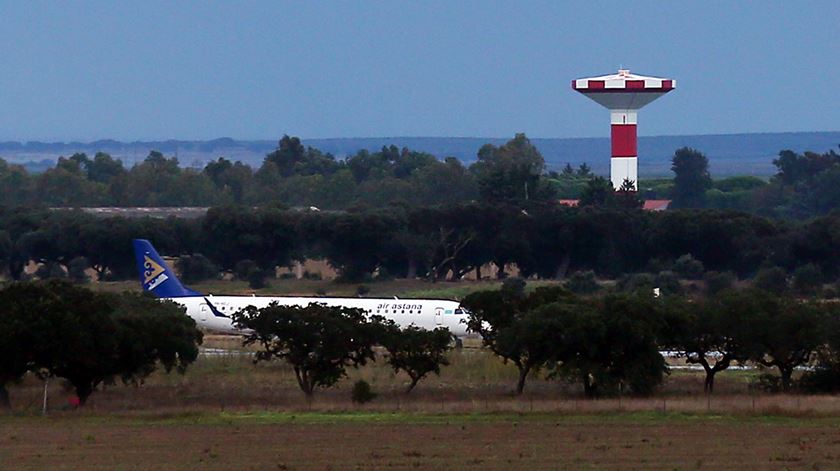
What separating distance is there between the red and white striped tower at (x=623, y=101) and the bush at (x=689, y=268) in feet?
103

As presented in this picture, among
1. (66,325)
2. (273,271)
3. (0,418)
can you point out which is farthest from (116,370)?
(273,271)

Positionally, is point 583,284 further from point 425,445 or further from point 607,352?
point 425,445

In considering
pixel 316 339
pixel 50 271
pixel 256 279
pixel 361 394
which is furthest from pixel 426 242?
pixel 361 394

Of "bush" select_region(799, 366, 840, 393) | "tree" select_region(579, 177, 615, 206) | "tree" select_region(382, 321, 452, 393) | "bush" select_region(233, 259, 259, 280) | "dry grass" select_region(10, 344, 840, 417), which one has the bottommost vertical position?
"dry grass" select_region(10, 344, 840, 417)

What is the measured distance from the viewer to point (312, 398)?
204 feet

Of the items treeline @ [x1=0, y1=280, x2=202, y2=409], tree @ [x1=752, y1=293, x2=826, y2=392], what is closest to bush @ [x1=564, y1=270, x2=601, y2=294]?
tree @ [x1=752, y1=293, x2=826, y2=392]

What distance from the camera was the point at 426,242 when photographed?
12862cm

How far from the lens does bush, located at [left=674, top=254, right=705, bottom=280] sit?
121 meters

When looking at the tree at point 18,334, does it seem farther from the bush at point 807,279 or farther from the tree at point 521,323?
A: the bush at point 807,279

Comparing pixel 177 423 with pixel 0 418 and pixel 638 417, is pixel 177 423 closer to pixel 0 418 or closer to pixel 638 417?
pixel 0 418

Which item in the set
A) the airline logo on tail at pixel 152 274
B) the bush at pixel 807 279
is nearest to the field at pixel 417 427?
the airline logo on tail at pixel 152 274

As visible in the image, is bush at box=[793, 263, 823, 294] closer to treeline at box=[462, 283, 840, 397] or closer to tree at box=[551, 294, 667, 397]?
treeline at box=[462, 283, 840, 397]

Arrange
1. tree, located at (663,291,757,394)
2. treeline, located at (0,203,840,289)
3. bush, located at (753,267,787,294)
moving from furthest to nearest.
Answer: treeline, located at (0,203,840,289) → bush, located at (753,267,787,294) → tree, located at (663,291,757,394)

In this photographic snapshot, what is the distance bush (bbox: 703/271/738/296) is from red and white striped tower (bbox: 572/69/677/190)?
35.5 meters
